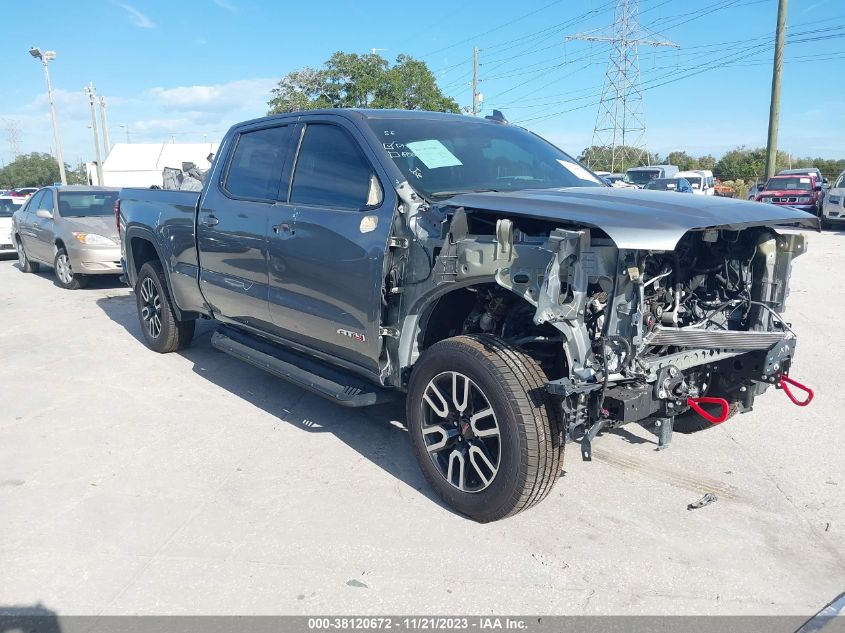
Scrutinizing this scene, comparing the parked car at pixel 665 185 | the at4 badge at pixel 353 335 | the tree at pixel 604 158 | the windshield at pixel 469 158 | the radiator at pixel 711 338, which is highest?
the tree at pixel 604 158

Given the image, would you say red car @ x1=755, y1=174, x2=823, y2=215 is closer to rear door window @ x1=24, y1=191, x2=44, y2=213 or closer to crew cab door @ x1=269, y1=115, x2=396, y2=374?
rear door window @ x1=24, y1=191, x2=44, y2=213

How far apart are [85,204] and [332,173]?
9103 millimetres

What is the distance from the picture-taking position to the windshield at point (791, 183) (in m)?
22.7

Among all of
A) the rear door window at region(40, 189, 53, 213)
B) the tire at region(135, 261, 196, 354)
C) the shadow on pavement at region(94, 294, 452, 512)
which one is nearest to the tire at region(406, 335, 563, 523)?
the shadow on pavement at region(94, 294, 452, 512)

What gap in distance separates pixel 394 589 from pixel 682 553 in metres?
1.34

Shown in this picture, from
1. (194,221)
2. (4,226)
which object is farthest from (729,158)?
(194,221)

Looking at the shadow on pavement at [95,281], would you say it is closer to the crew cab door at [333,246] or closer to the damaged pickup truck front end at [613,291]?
the crew cab door at [333,246]

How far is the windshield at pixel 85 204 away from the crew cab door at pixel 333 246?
832 centimetres

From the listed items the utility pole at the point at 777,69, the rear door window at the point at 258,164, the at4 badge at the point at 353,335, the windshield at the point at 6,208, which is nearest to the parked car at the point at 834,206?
the utility pole at the point at 777,69

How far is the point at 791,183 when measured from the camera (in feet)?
75.2

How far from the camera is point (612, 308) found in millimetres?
2898

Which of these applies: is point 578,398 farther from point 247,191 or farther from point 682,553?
point 247,191

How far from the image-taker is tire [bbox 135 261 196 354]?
634 centimetres

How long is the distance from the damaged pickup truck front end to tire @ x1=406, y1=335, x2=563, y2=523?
6.1 inches
